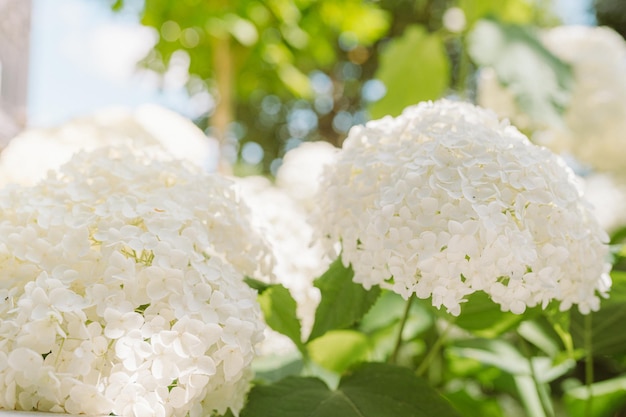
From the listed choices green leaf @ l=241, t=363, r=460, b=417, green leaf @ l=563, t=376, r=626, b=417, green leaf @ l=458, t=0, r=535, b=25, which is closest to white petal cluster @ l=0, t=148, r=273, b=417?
green leaf @ l=241, t=363, r=460, b=417

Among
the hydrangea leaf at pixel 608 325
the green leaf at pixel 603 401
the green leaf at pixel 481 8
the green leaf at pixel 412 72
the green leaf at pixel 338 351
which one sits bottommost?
the green leaf at pixel 603 401

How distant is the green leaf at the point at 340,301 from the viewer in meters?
0.59

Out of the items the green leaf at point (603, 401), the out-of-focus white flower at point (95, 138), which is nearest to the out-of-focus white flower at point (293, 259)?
the out-of-focus white flower at point (95, 138)

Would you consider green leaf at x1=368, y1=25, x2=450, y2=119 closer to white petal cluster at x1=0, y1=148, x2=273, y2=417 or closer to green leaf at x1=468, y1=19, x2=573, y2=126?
Answer: green leaf at x1=468, y1=19, x2=573, y2=126

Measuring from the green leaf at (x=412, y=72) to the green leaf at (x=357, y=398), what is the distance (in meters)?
0.60

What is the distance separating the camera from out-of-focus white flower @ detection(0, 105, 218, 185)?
92 centimetres

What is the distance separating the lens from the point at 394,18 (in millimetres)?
6699

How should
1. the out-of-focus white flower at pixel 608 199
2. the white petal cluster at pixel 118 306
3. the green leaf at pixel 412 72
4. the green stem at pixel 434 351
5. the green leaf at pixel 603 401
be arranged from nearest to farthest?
the white petal cluster at pixel 118 306 < the green stem at pixel 434 351 < the green leaf at pixel 603 401 < the green leaf at pixel 412 72 < the out-of-focus white flower at pixel 608 199

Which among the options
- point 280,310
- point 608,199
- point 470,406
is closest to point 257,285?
point 280,310

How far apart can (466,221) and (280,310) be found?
22 centimetres

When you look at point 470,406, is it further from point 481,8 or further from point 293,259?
point 481,8

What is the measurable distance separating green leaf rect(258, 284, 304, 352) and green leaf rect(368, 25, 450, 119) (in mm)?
557

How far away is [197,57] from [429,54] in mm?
1117

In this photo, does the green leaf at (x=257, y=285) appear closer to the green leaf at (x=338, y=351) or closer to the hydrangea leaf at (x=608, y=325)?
the green leaf at (x=338, y=351)
